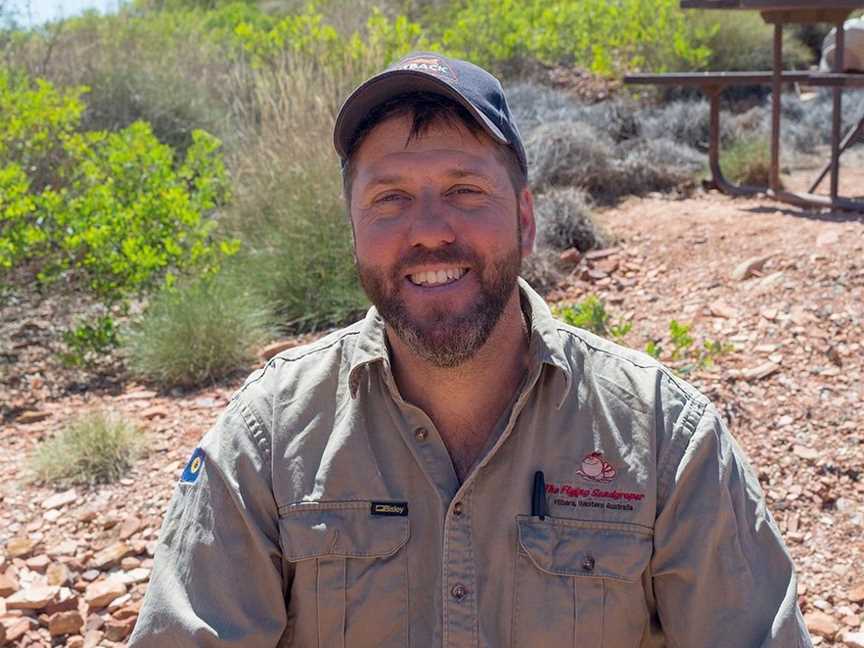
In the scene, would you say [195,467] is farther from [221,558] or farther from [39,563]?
[39,563]

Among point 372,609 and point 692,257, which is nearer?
point 372,609

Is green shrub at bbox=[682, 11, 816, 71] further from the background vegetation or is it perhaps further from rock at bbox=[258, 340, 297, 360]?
rock at bbox=[258, 340, 297, 360]

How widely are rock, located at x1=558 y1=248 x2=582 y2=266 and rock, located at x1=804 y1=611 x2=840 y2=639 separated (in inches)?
128

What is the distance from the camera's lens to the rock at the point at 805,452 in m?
3.71

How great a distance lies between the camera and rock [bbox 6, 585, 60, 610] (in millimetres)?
3391

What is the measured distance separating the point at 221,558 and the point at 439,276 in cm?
68

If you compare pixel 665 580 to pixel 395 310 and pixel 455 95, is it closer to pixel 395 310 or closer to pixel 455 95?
pixel 395 310

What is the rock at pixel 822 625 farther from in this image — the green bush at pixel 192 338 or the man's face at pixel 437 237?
the green bush at pixel 192 338

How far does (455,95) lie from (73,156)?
5008 mm

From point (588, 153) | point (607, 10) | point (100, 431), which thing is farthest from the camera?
point (607, 10)

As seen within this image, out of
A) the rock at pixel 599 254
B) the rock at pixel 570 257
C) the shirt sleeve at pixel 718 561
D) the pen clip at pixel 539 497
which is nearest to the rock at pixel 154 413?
the rock at pixel 570 257

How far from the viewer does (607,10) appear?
11.9 meters

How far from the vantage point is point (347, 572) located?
2051mm

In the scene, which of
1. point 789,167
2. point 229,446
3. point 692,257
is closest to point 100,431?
point 229,446
